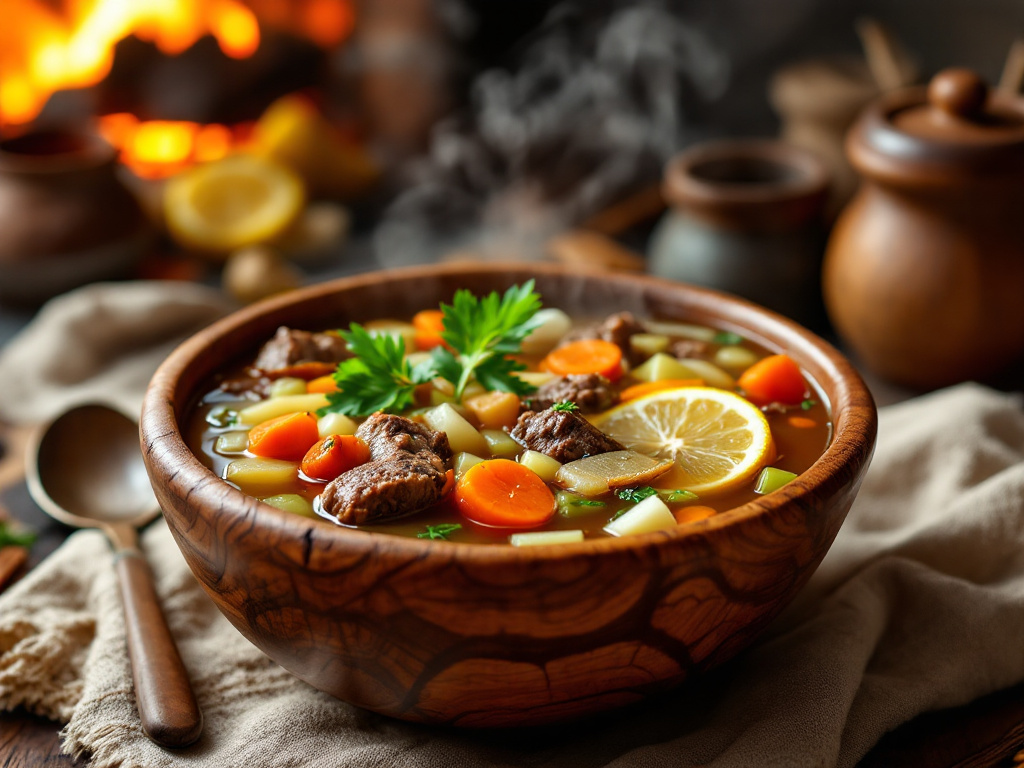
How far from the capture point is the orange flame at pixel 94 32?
6348 millimetres

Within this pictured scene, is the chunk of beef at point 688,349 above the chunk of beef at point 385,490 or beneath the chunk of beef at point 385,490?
beneath

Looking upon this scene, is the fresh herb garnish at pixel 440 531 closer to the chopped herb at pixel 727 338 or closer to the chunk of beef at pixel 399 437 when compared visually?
the chunk of beef at pixel 399 437

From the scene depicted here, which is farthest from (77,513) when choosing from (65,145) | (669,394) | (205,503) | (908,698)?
(65,145)

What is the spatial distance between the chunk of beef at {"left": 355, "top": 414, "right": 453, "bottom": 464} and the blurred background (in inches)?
92.4

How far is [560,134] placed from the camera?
19.1 ft

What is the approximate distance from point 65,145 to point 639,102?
10.8 ft

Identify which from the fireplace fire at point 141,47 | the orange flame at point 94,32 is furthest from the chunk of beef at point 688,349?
the orange flame at point 94,32

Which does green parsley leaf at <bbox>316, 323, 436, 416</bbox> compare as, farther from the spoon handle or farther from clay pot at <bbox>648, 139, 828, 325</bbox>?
clay pot at <bbox>648, 139, 828, 325</bbox>

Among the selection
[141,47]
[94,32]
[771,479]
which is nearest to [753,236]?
[771,479]

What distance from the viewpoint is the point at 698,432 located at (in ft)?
7.32

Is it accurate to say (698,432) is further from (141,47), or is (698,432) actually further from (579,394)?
(141,47)

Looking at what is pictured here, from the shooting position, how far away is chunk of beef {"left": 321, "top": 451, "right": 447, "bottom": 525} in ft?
6.22

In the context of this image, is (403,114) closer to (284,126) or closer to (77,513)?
(284,126)

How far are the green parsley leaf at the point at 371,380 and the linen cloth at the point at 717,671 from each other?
600mm
